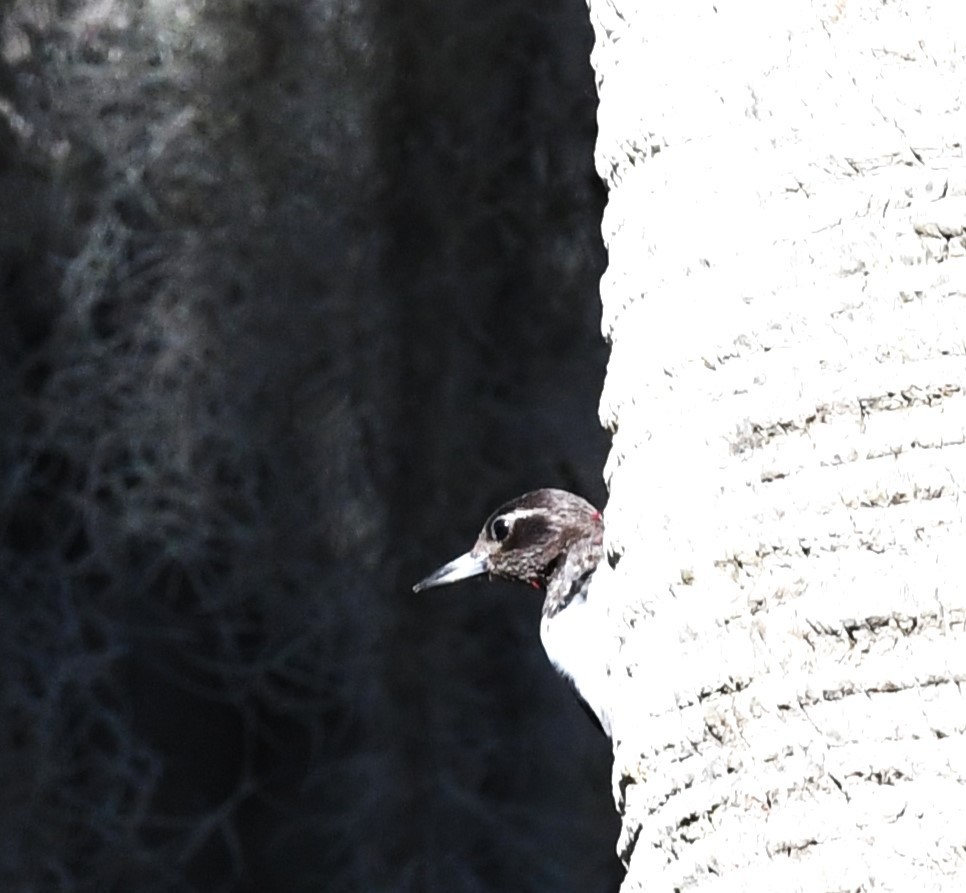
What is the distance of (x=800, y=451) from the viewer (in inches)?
69.9

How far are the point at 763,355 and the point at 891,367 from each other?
11cm

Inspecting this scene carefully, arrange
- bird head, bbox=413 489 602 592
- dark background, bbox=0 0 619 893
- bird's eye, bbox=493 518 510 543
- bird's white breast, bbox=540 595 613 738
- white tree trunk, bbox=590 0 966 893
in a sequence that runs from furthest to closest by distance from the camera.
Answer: dark background, bbox=0 0 619 893, bird's eye, bbox=493 518 510 543, bird head, bbox=413 489 602 592, bird's white breast, bbox=540 595 613 738, white tree trunk, bbox=590 0 966 893

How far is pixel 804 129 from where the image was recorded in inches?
71.6

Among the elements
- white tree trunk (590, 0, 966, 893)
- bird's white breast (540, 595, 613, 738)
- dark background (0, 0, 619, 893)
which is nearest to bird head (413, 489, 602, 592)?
bird's white breast (540, 595, 613, 738)

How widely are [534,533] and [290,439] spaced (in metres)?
1.75

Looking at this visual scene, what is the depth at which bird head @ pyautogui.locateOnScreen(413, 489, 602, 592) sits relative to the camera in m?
4.18

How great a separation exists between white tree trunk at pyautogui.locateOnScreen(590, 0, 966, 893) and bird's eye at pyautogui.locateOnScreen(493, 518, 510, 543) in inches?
93.9

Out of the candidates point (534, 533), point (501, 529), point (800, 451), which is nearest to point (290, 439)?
point (501, 529)

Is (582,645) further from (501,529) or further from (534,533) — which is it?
(501,529)

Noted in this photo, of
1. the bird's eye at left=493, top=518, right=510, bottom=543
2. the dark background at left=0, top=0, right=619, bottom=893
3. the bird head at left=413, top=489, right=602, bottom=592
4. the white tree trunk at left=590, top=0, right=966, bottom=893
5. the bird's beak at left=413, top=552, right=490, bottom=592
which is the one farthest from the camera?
the dark background at left=0, top=0, right=619, bottom=893

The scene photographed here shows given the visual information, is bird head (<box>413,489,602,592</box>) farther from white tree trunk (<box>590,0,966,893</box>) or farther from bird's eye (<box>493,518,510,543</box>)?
white tree trunk (<box>590,0,966,893</box>)

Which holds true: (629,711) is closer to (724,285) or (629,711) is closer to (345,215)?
(724,285)

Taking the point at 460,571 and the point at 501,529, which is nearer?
the point at 501,529

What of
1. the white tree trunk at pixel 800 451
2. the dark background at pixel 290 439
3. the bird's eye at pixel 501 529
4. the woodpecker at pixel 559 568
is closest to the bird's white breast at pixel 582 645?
the woodpecker at pixel 559 568
